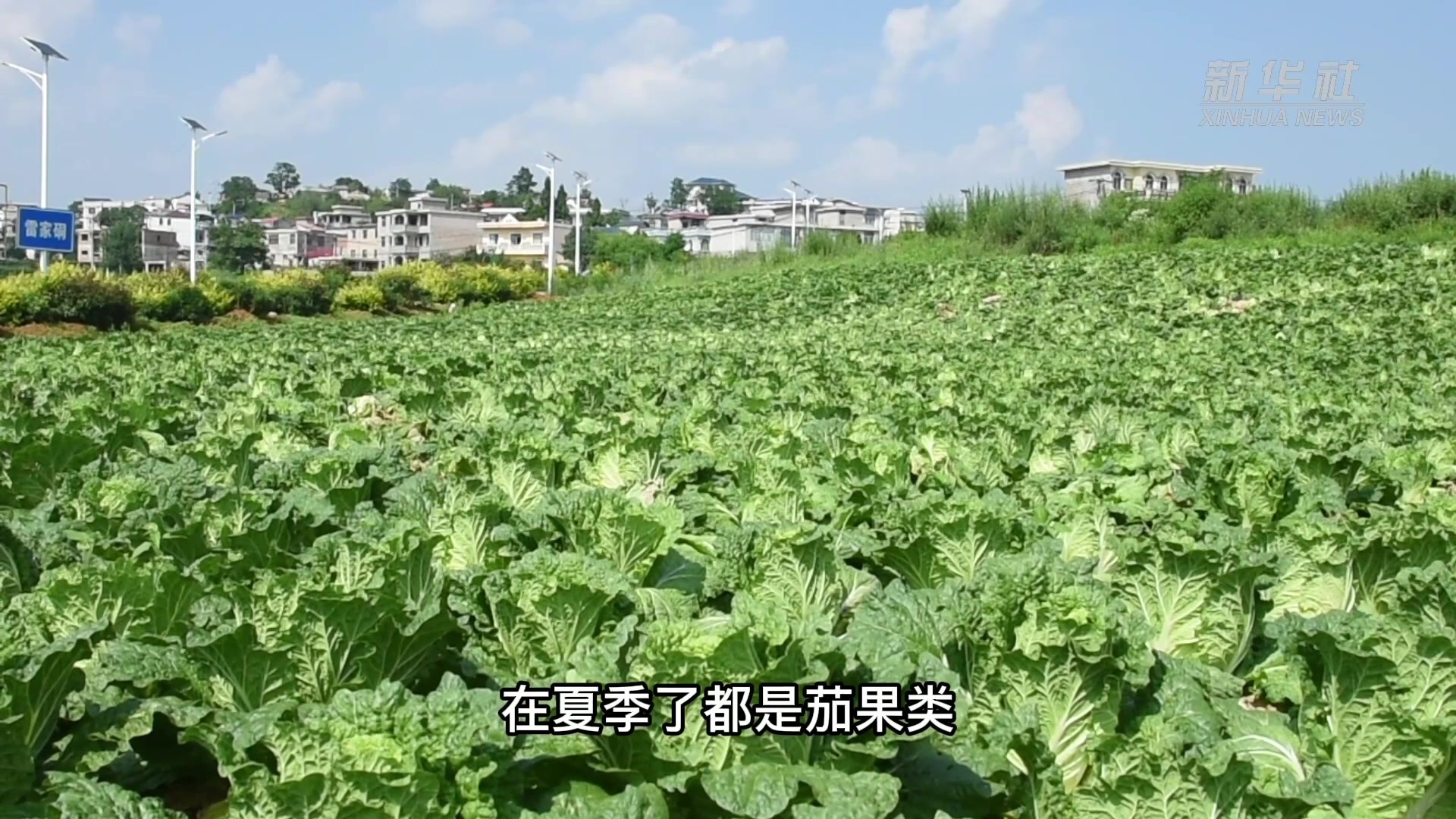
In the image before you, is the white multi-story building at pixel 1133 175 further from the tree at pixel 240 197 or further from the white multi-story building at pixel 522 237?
the tree at pixel 240 197

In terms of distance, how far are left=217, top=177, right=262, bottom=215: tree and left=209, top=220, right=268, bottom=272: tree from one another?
5947 centimetres

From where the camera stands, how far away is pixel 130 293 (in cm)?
2411

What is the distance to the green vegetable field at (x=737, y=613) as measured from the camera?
2453 millimetres

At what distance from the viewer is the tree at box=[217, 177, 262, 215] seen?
5241 inches

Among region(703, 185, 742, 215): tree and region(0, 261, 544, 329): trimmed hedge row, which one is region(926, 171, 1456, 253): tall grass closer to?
region(0, 261, 544, 329): trimmed hedge row

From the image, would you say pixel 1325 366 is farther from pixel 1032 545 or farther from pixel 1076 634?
pixel 1076 634

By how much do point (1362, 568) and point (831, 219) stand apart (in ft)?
330

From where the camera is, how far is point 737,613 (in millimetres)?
2553

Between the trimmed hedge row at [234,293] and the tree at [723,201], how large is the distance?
91.7 m

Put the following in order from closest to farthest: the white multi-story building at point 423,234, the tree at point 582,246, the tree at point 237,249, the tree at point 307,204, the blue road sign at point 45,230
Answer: the blue road sign at point 45,230 < the tree at point 237,249 < the tree at point 582,246 < the white multi-story building at point 423,234 < the tree at point 307,204

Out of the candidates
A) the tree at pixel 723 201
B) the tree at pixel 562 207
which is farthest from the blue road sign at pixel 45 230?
the tree at pixel 723 201

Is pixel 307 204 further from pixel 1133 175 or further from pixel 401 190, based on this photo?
pixel 1133 175

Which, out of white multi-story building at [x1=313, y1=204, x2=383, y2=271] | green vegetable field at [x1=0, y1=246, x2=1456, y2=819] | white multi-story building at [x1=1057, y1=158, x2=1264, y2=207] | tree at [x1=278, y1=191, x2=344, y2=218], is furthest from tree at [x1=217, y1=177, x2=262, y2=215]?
green vegetable field at [x1=0, y1=246, x2=1456, y2=819]

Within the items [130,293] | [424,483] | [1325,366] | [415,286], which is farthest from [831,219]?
[424,483]
